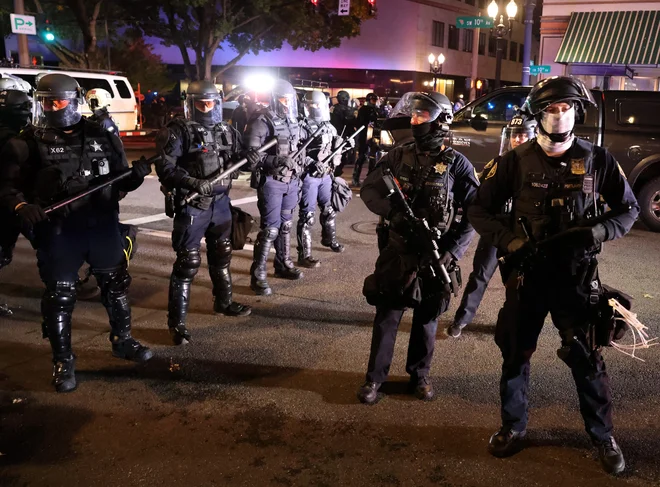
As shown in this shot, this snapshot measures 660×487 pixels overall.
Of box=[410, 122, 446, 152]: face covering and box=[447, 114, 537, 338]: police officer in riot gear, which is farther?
box=[447, 114, 537, 338]: police officer in riot gear

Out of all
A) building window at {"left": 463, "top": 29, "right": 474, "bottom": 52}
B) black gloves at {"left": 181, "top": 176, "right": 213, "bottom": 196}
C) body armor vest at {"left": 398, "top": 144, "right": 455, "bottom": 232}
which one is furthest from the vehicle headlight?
building window at {"left": 463, "top": 29, "right": 474, "bottom": 52}

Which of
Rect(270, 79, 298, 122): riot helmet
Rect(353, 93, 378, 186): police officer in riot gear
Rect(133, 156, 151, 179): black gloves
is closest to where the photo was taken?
Rect(133, 156, 151, 179): black gloves

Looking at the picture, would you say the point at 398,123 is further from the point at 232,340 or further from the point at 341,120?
the point at 232,340

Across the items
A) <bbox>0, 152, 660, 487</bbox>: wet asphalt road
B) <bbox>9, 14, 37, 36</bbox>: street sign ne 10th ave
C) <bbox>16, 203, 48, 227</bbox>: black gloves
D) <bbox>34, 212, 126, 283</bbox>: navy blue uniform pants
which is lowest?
<bbox>0, 152, 660, 487</bbox>: wet asphalt road

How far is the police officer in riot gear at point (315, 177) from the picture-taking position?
24.1ft

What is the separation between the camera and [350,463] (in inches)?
137

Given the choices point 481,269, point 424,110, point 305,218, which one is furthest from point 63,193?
point 305,218

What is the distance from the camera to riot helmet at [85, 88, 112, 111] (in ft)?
35.4

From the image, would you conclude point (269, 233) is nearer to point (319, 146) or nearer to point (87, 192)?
point (319, 146)

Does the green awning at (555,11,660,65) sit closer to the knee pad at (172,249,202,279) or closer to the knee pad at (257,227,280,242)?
the knee pad at (257,227,280,242)

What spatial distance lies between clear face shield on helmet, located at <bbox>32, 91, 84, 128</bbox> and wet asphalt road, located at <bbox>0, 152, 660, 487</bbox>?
1806mm

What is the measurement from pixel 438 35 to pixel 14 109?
38.6 meters

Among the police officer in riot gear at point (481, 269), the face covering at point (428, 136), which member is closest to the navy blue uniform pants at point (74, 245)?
the face covering at point (428, 136)

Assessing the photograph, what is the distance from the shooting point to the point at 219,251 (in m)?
5.50
